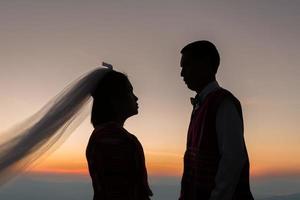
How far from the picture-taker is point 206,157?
4750 millimetres

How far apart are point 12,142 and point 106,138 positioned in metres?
1.33

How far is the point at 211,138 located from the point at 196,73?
29.9 inches

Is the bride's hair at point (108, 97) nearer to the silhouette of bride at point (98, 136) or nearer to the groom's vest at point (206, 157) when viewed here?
the silhouette of bride at point (98, 136)

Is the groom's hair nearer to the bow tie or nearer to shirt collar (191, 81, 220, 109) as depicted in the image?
shirt collar (191, 81, 220, 109)

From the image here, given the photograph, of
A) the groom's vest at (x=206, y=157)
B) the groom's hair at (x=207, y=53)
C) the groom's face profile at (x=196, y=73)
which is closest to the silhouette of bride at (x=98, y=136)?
the groom's vest at (x=206, y=157)

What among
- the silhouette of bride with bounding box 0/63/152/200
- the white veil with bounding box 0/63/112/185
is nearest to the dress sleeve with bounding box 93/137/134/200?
the silhouette of bride with bounding box 0/63/152/200

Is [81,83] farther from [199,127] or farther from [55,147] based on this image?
[199,127]

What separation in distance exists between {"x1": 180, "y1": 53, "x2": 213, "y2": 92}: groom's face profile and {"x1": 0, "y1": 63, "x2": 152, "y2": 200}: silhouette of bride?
63 cm

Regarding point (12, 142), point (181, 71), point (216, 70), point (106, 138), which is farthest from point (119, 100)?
point (12, 142)

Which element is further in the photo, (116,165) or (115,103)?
(115,103)

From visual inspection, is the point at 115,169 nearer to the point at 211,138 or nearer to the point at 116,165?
the point at 116,165

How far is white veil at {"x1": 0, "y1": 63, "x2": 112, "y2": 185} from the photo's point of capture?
5367 millimetres

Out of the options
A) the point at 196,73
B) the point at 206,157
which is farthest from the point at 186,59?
the point at 206,157

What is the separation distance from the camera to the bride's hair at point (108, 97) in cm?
504
